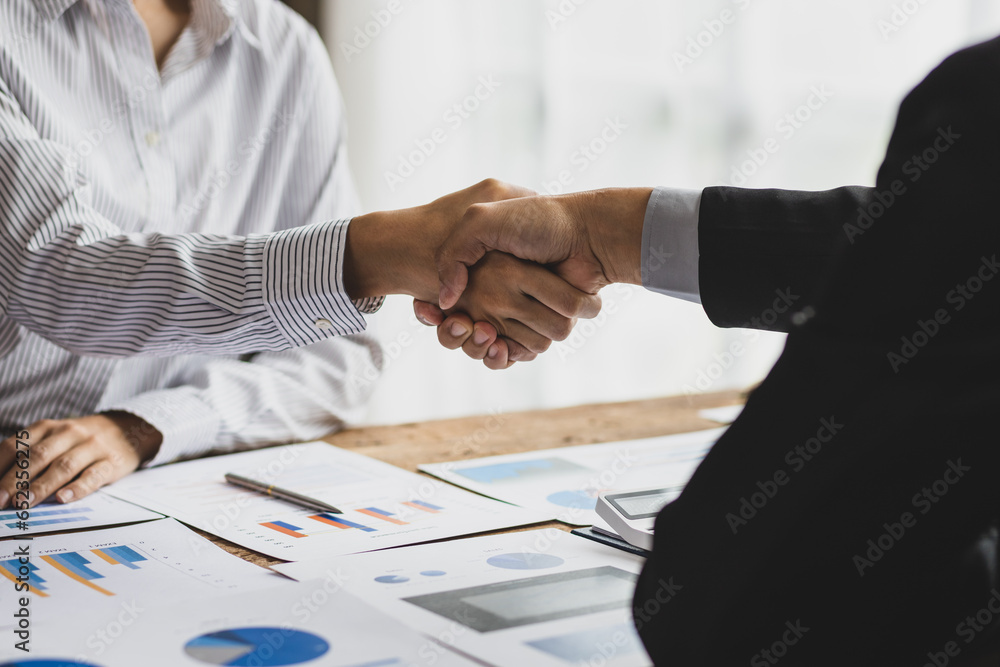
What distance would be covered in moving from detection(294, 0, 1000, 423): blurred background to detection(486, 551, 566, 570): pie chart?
5.87 feet

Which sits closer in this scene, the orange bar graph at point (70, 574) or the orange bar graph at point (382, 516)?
the orange bar graph at point (70, 574)

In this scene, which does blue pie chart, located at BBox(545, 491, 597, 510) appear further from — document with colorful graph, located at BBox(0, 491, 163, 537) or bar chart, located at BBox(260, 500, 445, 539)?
document with colorful graph, located at BBox(0, 491, 163, 537)

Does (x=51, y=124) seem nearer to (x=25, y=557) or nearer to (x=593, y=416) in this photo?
(x=25, y=557)

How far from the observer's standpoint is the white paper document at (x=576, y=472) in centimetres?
98

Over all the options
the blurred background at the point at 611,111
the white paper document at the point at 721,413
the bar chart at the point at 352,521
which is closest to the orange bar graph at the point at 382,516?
the bar chart at the point at 352,521

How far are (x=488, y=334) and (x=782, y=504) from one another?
77 centimetres

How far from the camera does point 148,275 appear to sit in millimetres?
1138

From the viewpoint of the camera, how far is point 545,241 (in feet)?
3.98

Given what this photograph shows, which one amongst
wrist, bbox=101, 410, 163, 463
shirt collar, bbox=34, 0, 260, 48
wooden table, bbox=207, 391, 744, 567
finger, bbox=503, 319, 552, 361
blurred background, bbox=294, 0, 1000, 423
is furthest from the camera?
blurred background, bbox=294, 0, 1000, 423

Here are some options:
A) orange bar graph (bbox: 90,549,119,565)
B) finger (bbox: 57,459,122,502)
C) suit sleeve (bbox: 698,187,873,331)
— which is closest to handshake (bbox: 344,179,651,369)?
suit sleeve (bbox: 698,187,873,331)

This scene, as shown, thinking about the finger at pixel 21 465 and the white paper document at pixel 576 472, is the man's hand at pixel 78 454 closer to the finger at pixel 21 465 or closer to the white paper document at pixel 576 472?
the finger at pixel 21 465

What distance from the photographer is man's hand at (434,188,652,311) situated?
117cm

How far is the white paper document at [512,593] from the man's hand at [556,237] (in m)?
0.44

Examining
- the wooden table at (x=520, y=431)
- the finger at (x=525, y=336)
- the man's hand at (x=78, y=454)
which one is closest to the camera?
the man's hand at (x=78, y=454)
